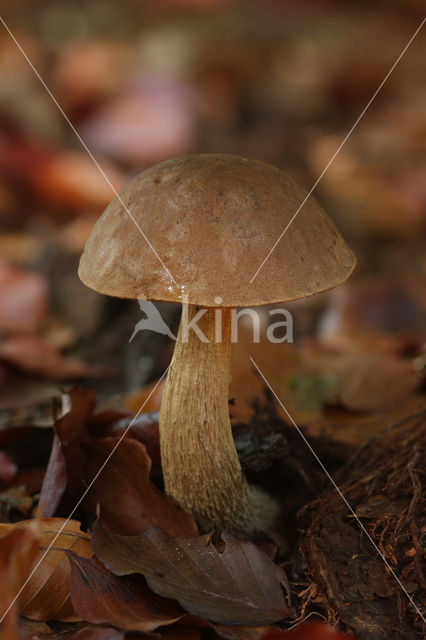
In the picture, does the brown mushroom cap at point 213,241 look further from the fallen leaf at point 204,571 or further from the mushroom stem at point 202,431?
the fallen leaf at point 204,571

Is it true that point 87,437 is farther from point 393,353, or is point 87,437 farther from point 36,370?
point 393,353

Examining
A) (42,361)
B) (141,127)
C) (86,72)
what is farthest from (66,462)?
(86,72)

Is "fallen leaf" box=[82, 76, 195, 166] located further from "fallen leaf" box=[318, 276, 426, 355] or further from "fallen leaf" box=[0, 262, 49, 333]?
"fallen leaf" box=[318, 276, 426, 355]

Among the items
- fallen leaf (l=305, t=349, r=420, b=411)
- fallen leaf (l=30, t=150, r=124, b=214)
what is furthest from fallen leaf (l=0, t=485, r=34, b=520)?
fallen leaf (l=30, t=150, r=124, b=214)

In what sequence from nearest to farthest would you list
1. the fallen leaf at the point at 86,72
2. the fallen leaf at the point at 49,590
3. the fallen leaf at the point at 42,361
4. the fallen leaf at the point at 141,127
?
the fallen leaf at the point at 49,590
the fallen leaf at the point at 42,361
the fallen leaf at the point at 141,127
the fallen leaf at the point at 86,72

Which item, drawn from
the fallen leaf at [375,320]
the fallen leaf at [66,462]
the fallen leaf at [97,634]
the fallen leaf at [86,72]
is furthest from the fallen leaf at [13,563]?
the fallen leaf at [86,72]

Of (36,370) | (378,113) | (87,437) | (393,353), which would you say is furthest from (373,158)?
(87,437)

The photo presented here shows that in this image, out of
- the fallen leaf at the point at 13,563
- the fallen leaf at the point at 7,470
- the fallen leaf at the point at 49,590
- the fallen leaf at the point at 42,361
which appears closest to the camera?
the fallen leaf at the point at 13,563
